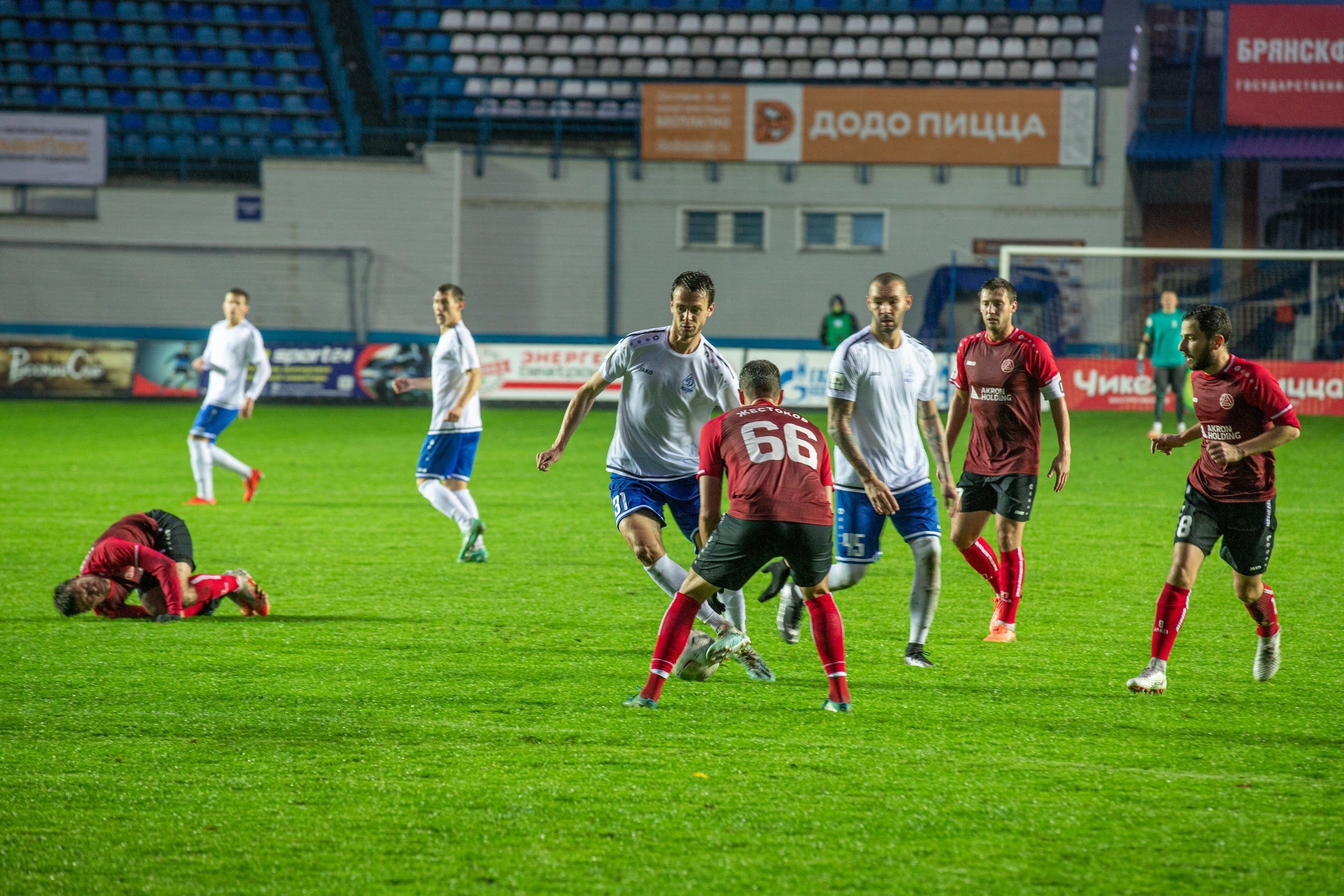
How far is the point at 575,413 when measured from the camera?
639cm

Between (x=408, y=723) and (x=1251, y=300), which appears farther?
(x=1251, y=300)

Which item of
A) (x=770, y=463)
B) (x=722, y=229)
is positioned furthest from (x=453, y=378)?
(x=722, y=229)

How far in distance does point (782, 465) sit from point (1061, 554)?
500 centimetres

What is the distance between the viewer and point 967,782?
451 cm

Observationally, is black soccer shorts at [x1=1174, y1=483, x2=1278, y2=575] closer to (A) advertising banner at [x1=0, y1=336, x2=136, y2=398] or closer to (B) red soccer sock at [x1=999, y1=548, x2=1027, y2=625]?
(B) red soccer sock at [x1=999, y1=548, x2=1027, y2=625]

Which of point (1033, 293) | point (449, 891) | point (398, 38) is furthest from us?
point (398, 38)

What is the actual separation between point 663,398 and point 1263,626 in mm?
2847

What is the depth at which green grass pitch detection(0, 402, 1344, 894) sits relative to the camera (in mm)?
3828

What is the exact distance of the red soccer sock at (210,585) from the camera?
721 cm

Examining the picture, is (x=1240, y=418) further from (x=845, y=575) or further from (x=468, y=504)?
(x=468, y=504)

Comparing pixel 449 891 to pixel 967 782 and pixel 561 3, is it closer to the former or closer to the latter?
pixel 967 782

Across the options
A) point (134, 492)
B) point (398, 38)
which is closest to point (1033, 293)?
point (398, 38)

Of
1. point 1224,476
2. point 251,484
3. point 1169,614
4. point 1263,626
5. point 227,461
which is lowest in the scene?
Result: point 251,484

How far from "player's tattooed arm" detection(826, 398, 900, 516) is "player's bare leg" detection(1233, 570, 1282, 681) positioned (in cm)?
152
